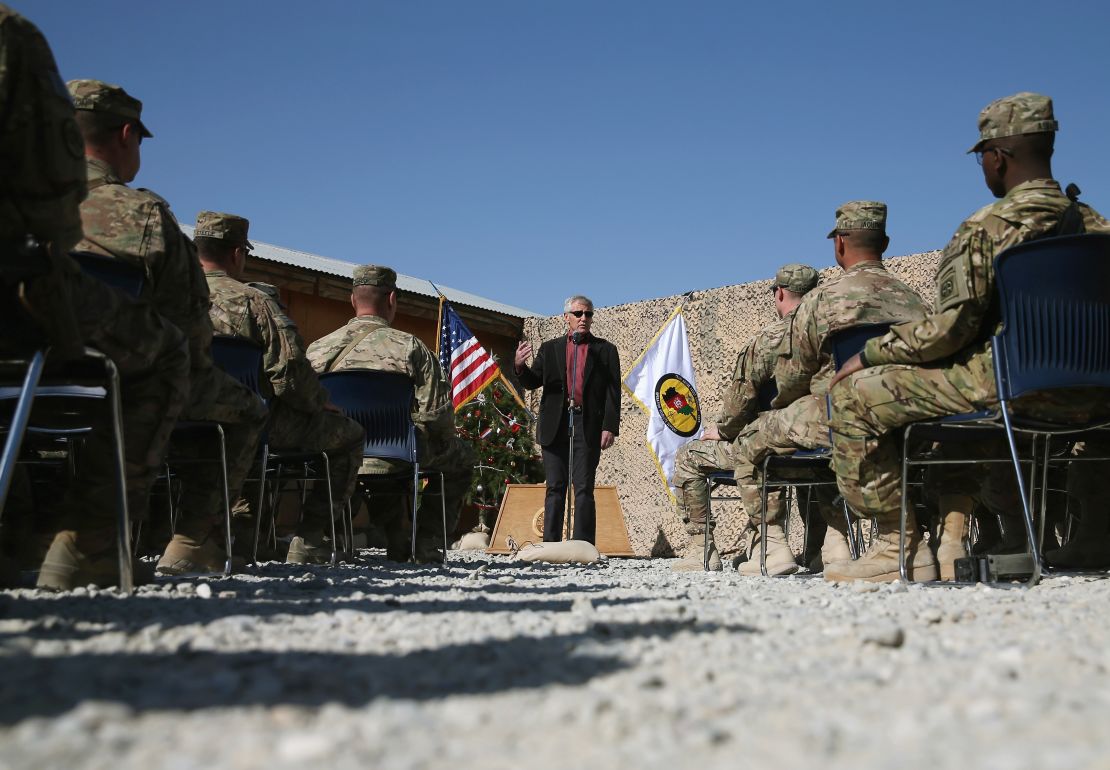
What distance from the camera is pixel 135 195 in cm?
353

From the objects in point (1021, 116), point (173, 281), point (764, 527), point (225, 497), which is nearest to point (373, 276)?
point (225, 497)

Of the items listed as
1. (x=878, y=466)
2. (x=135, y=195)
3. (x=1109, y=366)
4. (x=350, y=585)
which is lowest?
(x=350, y=585)

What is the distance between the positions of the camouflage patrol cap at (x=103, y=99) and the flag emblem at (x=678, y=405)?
7104mm

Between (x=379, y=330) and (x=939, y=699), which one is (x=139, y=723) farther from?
(x=379, y=330)

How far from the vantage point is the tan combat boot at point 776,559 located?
18.1 feet

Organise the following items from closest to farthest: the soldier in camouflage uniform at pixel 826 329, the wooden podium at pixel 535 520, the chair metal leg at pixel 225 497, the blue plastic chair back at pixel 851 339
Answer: the chair metal leg at pixel 225 497 < the blue plastic chair back at pixel 851 339 < the soldier in camouflage uniform at pixel 826 329 < the wooden podium at pixel 535 520

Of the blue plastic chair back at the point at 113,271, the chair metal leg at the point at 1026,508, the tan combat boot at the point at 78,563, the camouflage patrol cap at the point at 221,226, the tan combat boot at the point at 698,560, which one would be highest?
the camouflage patrol cap at the point at 221,226

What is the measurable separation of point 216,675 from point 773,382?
16.0 feet

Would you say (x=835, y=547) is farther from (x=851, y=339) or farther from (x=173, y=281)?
(x=173, y=281)

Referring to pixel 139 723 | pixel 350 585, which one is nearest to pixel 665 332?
pixel 350 585

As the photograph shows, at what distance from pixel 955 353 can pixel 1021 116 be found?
909 mm

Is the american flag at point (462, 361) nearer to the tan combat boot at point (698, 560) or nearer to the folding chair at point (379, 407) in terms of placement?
the tan combat boot at point (698, 560)

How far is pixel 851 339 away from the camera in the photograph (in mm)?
4473

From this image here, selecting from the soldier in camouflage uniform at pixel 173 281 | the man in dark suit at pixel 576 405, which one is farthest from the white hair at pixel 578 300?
the soldier in camouflage uniform at pixel 173 281
